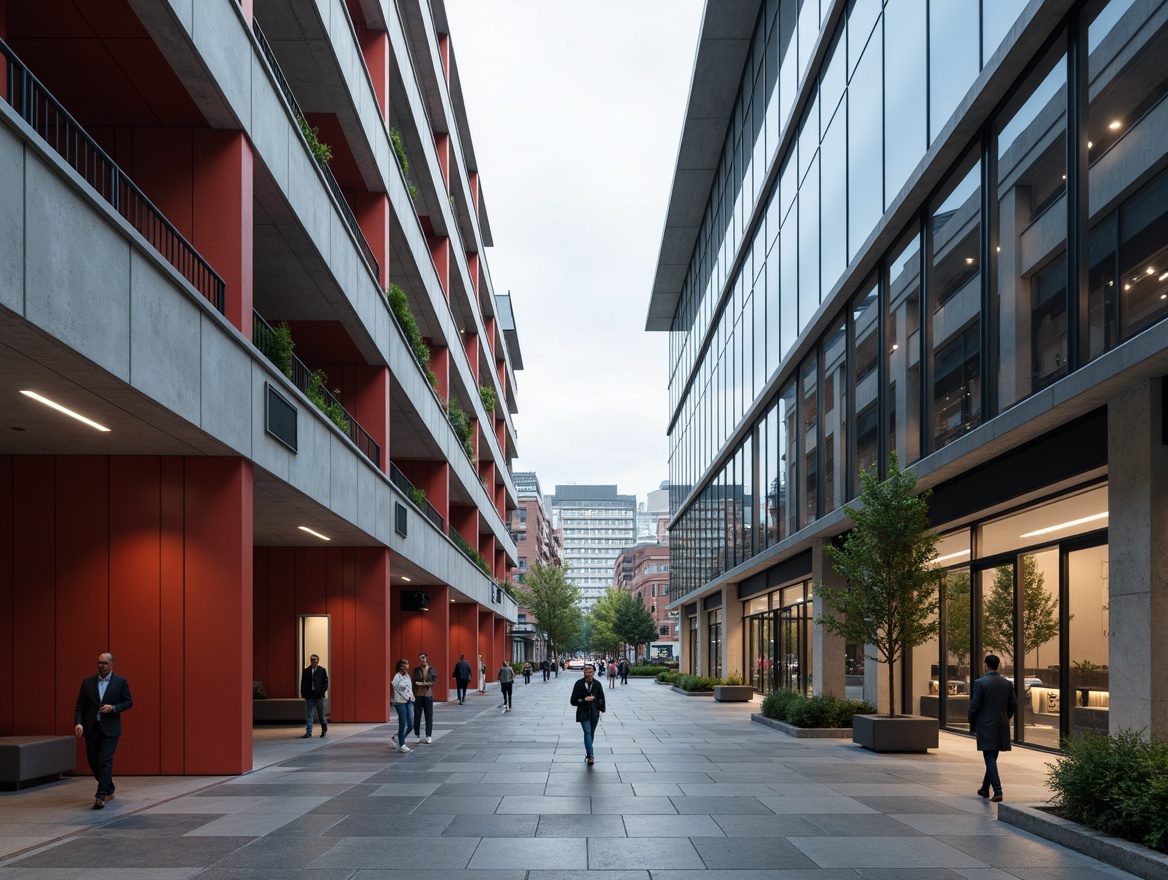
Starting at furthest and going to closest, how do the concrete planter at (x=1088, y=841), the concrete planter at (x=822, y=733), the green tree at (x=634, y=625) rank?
1. the green tree at (x=634, y=625)
2. the concrete planter at (x=822, y=733)
3. the concrete planter at (x=1088, y=841)

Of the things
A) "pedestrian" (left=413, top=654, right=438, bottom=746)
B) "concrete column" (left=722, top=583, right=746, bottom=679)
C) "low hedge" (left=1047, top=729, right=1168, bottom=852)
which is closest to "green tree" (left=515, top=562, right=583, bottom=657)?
"concrete column" (left=722, top=583, right=746, bottom=679)

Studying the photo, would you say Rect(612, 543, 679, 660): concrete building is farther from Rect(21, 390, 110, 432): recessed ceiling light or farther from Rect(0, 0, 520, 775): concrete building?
Rect(21, 390, 110, 432): recessed ceiling light

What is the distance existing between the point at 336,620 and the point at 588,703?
10556 millimetres

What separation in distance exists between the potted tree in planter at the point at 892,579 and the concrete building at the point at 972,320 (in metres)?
0.89

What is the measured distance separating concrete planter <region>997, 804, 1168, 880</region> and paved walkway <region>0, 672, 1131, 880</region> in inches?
6.0

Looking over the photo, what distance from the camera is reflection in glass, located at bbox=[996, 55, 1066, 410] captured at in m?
14.8

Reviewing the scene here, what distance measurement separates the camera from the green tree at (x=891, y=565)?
1961cm

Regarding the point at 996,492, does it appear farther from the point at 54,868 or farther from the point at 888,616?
the point at 54,868

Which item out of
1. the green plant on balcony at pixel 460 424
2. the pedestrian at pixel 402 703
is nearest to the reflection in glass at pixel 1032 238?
the pedestrian at pixel 402 703

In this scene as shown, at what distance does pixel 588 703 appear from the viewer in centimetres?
1828

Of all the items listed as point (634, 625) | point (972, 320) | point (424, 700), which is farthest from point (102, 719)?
point (634, 625)

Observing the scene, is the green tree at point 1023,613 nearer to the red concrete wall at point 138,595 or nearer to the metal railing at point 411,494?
the red concrete wall at point 138,595

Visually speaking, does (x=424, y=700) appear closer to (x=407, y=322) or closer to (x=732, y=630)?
(x=407, y=322)

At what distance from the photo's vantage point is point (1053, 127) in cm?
1508
